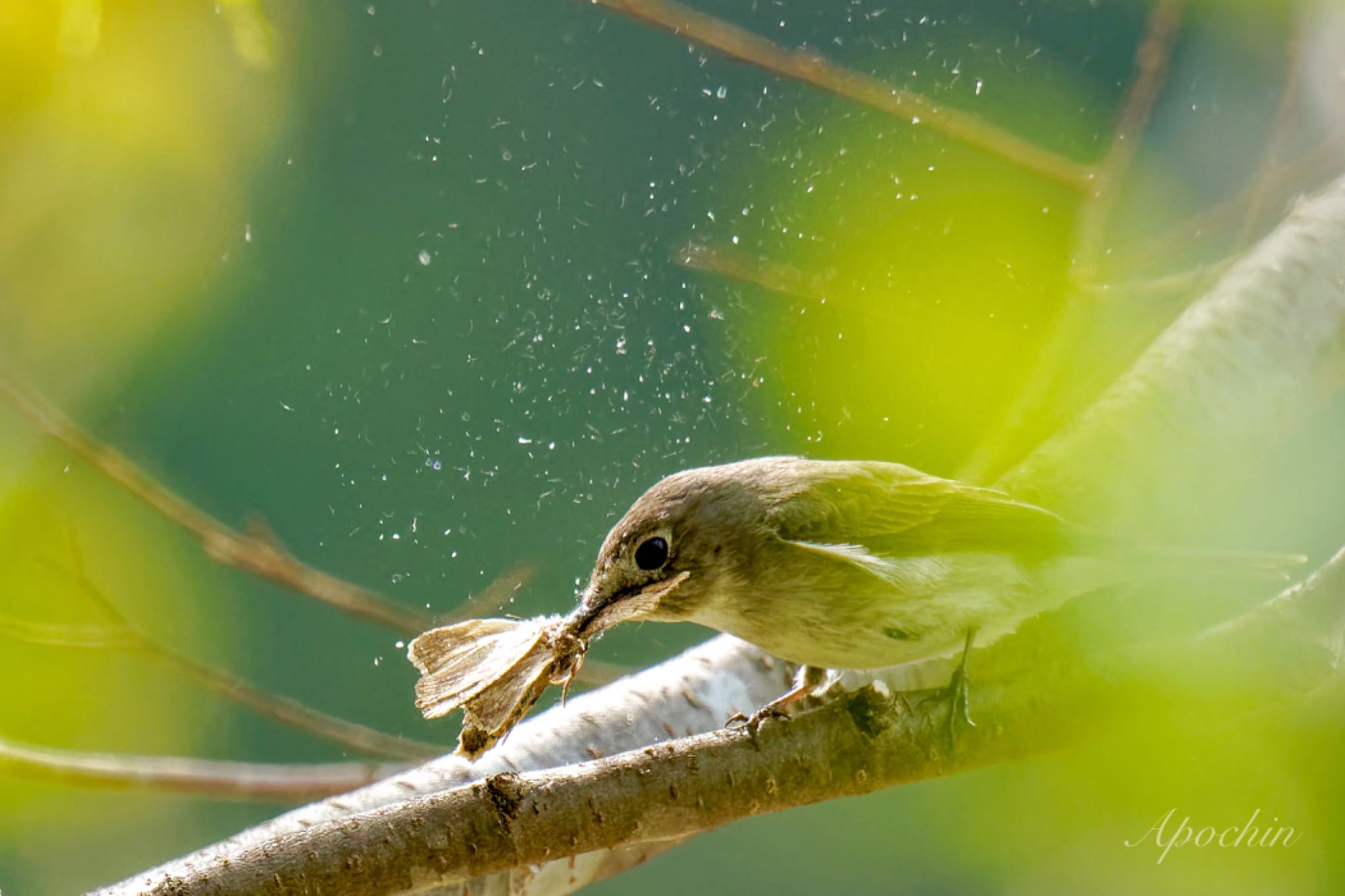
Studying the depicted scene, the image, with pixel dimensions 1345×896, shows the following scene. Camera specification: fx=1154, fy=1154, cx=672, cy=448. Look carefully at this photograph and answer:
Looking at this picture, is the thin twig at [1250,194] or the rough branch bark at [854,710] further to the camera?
the thin twig at [1250,194]

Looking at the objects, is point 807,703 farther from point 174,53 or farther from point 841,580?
point 174,53

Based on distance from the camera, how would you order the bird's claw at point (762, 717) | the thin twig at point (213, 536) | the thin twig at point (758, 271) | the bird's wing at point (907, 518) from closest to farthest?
the bird's claw at point (762, 717), the bird's wing at point (907, 518), the thin twig at point (758, 271), the thin twig at point (213, 536)

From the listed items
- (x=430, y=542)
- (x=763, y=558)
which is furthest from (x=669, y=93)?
(x=763, y=558)

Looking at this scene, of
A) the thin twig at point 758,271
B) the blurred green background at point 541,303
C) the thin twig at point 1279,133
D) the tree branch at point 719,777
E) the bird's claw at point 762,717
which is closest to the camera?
the tree branch at point 719,777

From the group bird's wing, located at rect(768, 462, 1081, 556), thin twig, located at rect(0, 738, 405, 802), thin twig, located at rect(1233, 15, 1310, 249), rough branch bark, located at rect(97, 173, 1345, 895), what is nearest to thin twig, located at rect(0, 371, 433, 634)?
thin twig, located at rect(0, 738, 405, 802)

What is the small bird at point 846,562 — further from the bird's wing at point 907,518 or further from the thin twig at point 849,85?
the thin twig at point 849,85

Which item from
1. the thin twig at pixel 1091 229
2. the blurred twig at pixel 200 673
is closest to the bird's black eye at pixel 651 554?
A: the thin twig at pixel 1091 229
